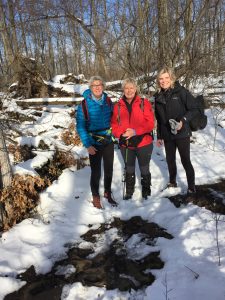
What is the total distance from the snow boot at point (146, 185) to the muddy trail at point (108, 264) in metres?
0.66

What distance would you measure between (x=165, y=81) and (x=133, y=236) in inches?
88.4

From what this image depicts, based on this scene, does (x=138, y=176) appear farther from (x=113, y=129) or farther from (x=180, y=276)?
(x=180, y=276)

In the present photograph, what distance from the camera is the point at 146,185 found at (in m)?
4.90

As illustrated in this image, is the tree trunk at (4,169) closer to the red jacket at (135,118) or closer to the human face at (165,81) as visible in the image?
the red jacket at (135,118)

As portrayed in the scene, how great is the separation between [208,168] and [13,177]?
147 inches

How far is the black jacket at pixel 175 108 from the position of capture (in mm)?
4344

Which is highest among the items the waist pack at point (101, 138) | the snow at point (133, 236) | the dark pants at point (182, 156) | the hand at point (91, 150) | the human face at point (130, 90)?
the human face at point (130, 90)

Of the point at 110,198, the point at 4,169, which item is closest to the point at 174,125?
the point at 110,198

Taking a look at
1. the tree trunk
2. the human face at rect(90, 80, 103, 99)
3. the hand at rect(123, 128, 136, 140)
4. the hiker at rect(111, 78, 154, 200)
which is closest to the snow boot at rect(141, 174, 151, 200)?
the hiker at rect(111, 78, 154, 200)

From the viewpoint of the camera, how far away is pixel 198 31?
725cm

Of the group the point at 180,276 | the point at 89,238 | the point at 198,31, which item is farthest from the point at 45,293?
the point at 198,31

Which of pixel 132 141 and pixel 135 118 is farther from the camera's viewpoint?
pixel 132 141

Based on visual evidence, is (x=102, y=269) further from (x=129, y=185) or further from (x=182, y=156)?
(x=182, y=156)

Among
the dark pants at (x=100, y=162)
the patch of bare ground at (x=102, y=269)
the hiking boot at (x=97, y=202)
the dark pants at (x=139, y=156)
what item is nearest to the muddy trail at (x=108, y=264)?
the patch of bare ground at (x=102, y=269)
